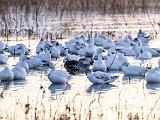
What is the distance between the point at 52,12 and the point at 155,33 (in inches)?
276

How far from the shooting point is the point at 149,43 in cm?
2261

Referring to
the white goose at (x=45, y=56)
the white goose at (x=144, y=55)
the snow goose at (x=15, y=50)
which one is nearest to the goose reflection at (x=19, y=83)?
the white goose at (x=45, y=56)

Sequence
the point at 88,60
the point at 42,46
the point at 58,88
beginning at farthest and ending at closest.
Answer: the point at 42,46, the point at 88,60, the point at 58,88

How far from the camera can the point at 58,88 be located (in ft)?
44.3

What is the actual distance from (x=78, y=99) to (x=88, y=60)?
460cm

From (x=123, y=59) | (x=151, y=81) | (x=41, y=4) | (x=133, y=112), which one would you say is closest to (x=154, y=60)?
(x=123, y=59)

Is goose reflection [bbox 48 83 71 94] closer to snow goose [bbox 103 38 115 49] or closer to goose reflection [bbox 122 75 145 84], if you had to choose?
goose reflection [bbox 122 75 145 84]

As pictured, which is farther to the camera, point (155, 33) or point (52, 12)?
point (52, 12)

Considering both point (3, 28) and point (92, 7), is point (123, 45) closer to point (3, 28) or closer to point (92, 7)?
point (3, 28)

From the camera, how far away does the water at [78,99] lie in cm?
1050

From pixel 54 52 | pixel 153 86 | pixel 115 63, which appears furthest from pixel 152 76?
pixel 54 52

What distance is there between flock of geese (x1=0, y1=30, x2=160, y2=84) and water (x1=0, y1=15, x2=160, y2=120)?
0.70 ft

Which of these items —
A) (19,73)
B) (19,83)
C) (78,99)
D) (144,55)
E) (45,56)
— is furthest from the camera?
(144,55)

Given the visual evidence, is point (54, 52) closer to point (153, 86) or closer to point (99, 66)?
point (99, 66)
